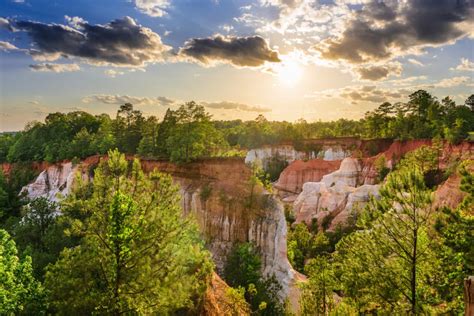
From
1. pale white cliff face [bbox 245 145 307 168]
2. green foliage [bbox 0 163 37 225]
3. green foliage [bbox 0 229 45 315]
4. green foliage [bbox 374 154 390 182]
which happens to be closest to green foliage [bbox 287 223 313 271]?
green foliage [bbox 374 154 390 182]

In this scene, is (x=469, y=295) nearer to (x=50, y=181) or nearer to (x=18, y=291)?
(x=18, y=291)

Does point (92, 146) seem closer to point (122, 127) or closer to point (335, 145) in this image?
point (122, 127)

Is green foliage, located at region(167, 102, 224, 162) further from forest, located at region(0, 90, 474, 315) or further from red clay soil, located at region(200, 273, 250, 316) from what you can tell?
forest, located at region(0, 90, 474, 315)

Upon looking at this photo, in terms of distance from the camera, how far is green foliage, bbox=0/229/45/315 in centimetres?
1220

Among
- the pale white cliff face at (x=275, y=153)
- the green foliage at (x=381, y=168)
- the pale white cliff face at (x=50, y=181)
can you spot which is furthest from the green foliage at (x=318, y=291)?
the pale white cliff face at (x=275, y=153)

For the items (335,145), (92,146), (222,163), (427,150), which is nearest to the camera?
(222,163)

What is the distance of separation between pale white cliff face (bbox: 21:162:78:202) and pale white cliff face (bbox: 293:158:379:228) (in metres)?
35.3

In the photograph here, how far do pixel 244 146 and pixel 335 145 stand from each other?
20388mm

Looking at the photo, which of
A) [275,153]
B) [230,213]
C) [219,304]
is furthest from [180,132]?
[275,153]

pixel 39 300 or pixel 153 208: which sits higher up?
pixel 153 208

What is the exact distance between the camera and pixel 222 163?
35.9 metres

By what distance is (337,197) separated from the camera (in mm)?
55375

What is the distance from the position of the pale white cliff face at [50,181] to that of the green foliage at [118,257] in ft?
137

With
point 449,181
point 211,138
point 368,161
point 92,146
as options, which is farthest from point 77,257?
point 368,161
